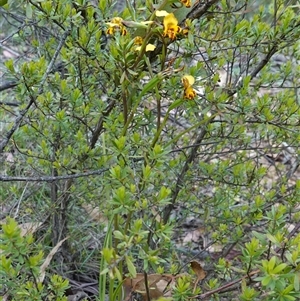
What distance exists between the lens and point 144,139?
1.54m

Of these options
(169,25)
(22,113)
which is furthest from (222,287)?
(22,113)

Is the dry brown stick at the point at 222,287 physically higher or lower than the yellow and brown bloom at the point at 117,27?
lower

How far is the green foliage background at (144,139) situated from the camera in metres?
1.28

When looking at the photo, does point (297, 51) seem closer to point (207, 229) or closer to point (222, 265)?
point (207, 229)

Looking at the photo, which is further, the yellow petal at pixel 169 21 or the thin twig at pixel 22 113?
the thin twig at pixel 22 113

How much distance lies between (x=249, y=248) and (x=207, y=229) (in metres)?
0.93

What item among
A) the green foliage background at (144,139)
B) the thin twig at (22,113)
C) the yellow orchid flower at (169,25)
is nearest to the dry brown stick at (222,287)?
the green foliage background at (144,139)

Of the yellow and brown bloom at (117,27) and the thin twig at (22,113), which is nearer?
the yellow and brown bloom at (117,27)

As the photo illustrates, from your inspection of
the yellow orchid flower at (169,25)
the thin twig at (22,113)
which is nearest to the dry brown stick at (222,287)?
the yellow orchid flower at (169,25)

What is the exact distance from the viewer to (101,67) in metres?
1.62

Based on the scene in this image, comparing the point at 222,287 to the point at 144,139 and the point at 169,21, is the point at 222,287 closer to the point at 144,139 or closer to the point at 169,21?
the point at 144,139

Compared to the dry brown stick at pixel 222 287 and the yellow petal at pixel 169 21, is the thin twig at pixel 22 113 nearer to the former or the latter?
the yellow petal at pixel 169 21

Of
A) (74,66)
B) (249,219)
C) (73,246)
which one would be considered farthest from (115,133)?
(73,246)

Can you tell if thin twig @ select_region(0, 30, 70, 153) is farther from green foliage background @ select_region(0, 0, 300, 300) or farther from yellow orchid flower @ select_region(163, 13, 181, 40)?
yellow orchid flower @ select_region(163, 13, 181, 40)
